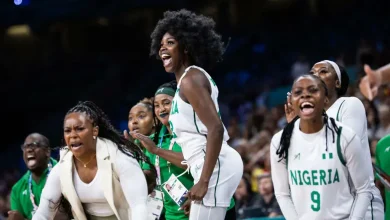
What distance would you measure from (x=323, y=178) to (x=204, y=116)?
80 centimetres


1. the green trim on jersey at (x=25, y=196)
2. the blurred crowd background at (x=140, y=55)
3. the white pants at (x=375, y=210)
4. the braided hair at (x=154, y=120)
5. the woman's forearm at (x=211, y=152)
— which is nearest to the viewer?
the woman's forearm at (x=211, y=152)

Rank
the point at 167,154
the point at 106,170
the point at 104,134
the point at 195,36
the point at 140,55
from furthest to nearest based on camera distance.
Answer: the point at 140,55
the point at 104,134
the point at 167,154
the point at 106,170
the point at 195,36

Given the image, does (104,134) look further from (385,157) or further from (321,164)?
(385,157)

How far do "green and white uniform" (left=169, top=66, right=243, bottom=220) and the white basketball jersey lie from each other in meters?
0.41

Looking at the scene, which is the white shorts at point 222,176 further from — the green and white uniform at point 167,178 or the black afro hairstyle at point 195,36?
the black afro hairstyle at point 195,36

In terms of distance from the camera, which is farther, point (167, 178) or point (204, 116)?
point (167, 178)

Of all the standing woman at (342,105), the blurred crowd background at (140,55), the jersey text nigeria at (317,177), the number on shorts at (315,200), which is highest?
the blurred crowd background at (140,55)

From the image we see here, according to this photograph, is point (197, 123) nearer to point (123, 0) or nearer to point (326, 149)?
point (326, 149)

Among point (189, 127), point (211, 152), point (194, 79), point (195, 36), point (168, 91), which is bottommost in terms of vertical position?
point (211, 152)

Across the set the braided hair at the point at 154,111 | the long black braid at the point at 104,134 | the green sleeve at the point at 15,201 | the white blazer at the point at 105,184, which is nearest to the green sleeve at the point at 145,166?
the braided hair at the point at 154,111

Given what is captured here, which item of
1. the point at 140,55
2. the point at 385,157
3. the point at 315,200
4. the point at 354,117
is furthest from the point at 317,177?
the point at 140,55

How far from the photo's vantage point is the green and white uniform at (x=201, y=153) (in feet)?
16.8

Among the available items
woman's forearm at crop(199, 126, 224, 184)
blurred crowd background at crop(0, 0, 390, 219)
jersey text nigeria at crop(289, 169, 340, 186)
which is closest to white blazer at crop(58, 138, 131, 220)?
woman's forearm at crop(199, 126, 224, 184)

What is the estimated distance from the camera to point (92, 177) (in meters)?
5.61
